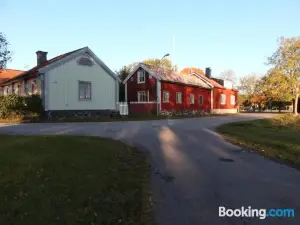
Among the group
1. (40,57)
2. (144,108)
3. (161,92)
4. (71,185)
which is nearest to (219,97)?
(161,92)

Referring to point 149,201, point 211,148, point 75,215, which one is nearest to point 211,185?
point 149,201

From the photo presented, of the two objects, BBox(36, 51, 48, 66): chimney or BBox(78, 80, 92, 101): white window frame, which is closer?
BBox(78, 80, 92, 101): white window frame

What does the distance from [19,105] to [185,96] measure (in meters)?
22.1

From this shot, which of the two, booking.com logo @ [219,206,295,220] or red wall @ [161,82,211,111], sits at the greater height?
red wall @ [161,82,211,111]

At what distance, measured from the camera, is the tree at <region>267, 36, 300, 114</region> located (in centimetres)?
4131

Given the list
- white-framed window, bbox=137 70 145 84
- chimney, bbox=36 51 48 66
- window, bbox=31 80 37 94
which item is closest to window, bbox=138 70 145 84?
white-framed window, bbox=137 70 145 84

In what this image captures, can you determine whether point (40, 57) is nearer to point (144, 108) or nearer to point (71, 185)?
point (144, 108)

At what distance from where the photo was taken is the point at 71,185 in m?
5.97

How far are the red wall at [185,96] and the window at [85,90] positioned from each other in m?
10.1

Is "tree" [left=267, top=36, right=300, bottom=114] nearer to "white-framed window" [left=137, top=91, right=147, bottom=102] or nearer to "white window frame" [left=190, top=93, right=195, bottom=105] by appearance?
"white window frame" [left=190, top=93, right=195, bottom=105]

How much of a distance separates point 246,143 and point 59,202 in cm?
914

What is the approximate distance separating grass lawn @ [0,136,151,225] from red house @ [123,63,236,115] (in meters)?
27.6

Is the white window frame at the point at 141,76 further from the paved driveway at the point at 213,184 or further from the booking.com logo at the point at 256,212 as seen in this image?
the booking.com logo at the point at 256,212

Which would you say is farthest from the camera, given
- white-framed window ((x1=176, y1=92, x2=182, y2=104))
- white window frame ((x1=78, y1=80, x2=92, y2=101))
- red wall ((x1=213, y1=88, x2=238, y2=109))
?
red wall ((x1=213, y1=88, x2=238, y2=109))
